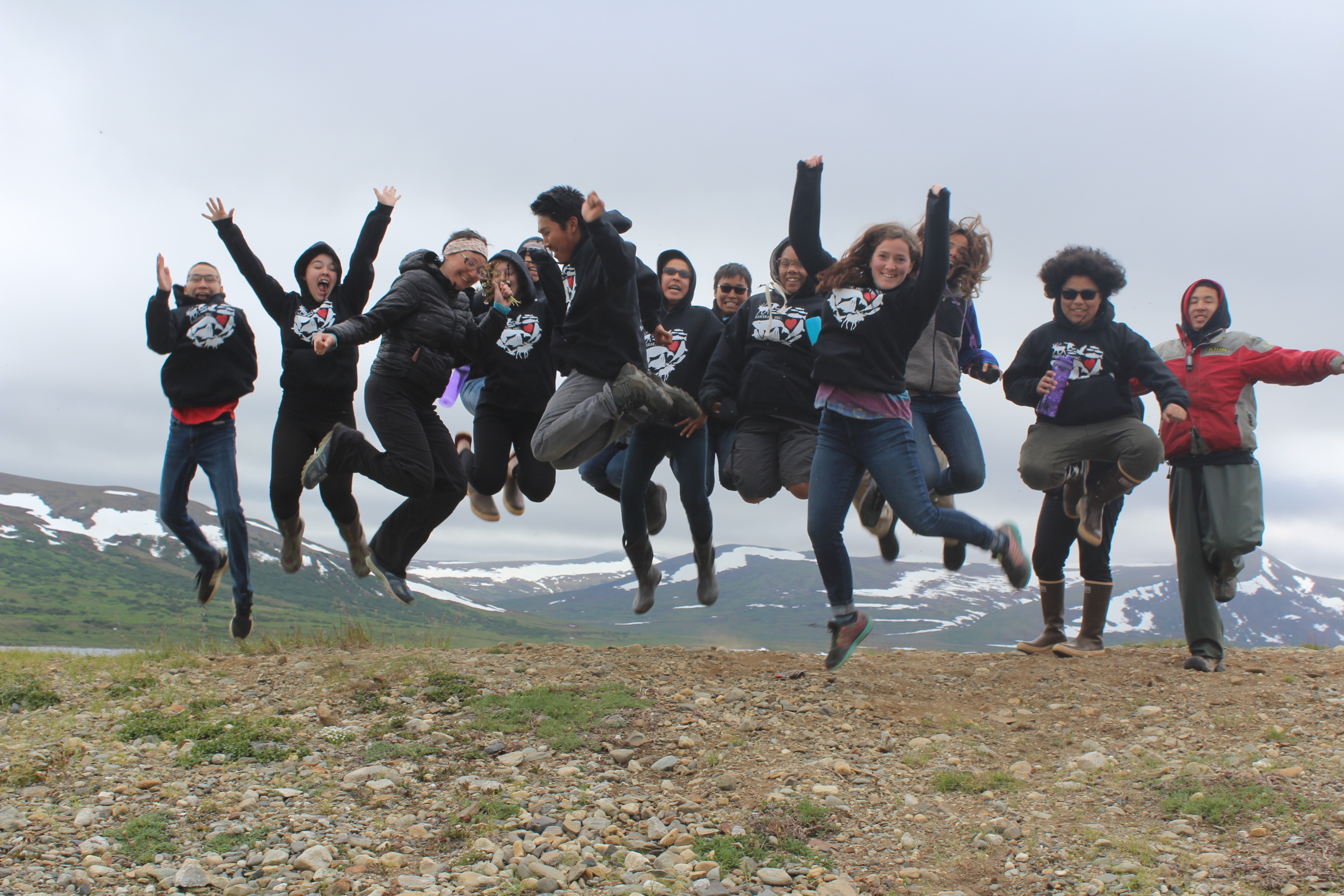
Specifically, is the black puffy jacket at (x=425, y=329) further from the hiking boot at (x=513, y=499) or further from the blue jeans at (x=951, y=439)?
the blue jeans at (x=951, y=439)

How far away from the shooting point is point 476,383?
24.4 feet

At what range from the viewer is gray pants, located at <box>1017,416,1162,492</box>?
6145mm

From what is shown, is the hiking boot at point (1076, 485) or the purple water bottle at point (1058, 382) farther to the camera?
the hiking boot at point (1076, 485)

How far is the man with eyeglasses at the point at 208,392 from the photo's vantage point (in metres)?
6.99

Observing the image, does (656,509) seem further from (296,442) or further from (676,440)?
(296,442)

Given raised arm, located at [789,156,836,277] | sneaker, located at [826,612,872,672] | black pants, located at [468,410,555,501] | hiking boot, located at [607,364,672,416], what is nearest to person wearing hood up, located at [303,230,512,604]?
black pants, located at [468,410,555,501]

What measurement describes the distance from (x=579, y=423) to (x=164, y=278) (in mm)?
4031

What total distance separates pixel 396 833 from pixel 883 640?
10.4m

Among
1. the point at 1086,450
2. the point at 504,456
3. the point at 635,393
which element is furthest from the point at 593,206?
the point at 1086,450

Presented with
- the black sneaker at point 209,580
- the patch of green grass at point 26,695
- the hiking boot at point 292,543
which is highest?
the hiking boot at point 292,543

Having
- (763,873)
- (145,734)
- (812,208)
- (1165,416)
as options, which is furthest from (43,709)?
(1165,416)

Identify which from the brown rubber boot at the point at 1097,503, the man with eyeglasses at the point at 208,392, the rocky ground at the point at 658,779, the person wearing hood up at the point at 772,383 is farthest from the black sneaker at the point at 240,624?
the brown rubber boot at the point at 1097,503

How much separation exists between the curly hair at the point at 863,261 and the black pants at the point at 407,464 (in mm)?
3120

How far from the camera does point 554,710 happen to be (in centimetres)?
521
